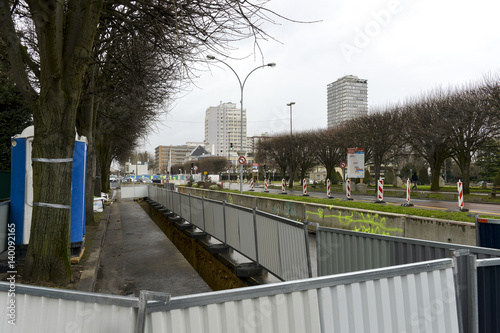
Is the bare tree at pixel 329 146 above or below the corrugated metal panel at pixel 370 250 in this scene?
above

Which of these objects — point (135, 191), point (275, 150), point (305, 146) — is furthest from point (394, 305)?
point (275, 150)

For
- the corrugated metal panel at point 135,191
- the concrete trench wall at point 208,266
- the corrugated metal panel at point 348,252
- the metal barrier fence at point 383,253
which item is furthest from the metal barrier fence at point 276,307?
the corrugated metal panel at point 135,191

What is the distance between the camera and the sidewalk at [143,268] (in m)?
6.62

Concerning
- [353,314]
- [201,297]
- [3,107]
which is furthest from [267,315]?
[3,107]

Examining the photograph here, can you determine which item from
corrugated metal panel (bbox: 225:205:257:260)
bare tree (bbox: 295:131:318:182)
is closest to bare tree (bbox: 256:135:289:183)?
bare tree (bbox: 295:131:318:182)

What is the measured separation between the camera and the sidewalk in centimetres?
662

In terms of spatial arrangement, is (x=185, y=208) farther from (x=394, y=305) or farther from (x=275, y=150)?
(x=275, y=150)

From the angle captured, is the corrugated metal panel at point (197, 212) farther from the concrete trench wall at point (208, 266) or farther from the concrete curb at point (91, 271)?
the concrete curb at point (91, 271)

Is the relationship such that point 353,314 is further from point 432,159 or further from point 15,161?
point 432,159

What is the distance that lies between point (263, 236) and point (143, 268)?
12.4ft

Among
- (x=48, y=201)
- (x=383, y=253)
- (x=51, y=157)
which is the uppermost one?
(x=51, y=157)

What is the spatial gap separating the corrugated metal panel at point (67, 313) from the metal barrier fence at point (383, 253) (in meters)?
2.12

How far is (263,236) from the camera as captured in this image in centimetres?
570

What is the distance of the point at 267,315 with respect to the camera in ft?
6.27
